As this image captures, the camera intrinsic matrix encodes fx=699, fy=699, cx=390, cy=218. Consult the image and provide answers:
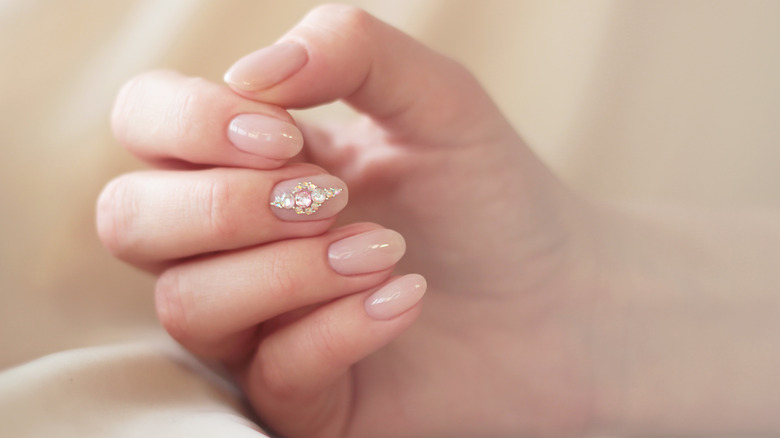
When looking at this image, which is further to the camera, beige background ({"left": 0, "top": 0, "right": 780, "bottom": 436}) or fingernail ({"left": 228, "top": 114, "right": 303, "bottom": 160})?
beige background ({"left": 0, "top": 0, "right": 780, "bottom": 436})

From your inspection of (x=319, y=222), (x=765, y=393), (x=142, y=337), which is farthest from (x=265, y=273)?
(x=765, y=393)

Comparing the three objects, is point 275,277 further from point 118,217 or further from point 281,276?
point 118,217

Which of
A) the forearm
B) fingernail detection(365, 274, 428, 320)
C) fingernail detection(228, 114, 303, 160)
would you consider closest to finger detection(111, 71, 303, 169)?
fingernail detection(228, 114, 303, 160)

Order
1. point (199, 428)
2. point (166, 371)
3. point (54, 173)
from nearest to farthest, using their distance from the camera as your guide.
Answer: point (199, 428) < point (166, 371) < point (54, 173)

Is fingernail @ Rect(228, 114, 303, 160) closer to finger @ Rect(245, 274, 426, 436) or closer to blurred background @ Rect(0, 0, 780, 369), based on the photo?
finger @ Rect(245, 274, 426, 436)

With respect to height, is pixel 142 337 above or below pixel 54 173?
below

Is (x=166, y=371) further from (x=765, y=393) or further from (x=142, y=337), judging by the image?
(x=765, y=393)

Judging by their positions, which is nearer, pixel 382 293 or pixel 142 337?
pixel 382 293
